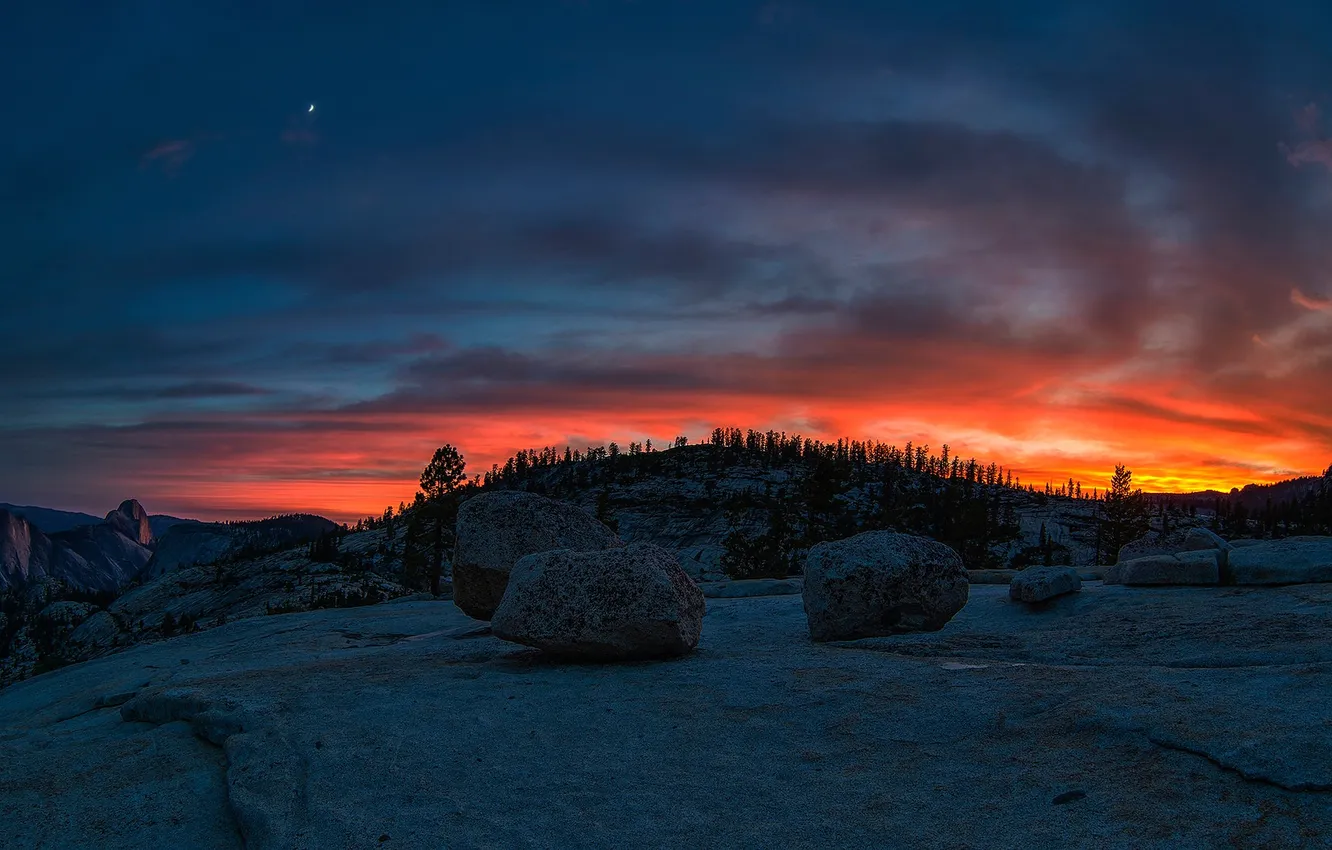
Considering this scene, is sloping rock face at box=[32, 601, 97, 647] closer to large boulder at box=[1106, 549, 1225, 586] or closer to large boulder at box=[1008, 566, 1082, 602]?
large boulder at box=[1008, 566, 1082, 602]

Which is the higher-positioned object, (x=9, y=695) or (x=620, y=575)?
(x=620, y=575)

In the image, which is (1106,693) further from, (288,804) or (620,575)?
(288,804)

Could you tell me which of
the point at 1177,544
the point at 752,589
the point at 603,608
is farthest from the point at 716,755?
the point at 1177,544

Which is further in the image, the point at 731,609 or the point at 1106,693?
the point at 731,609

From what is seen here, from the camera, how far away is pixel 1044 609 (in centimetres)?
2172

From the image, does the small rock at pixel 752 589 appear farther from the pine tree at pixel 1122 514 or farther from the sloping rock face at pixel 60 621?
the sloping rock face at pixel 60 621

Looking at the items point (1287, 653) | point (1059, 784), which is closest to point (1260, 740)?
point (1059, 784)

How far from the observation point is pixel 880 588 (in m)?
18.1

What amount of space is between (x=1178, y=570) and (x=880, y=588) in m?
10.3

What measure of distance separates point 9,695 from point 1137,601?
99.2 feet

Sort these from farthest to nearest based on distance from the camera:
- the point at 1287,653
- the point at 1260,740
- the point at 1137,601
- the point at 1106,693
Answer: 1. the point at 1137,601
2. the point at 1287,653
3. the point at 1106,693
4. the point at 1260,740

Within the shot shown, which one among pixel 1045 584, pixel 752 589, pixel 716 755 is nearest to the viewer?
pixel 716 755

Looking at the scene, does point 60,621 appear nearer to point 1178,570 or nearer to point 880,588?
point 880,588

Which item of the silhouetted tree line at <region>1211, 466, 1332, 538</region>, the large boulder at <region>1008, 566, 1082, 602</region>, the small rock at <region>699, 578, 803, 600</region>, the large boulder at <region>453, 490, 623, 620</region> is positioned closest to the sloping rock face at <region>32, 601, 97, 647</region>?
the small rock at <region>699, 578, 803, 600</region>
